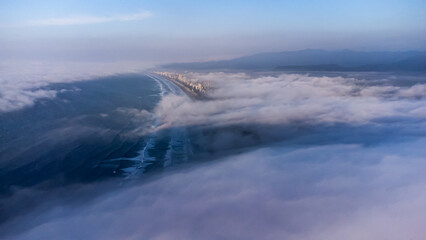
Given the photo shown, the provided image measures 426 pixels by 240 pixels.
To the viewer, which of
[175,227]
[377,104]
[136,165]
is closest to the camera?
[175,227]

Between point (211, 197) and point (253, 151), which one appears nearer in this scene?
point (211, 197)

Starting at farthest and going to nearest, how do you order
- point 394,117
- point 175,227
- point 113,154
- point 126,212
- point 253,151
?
point 394,117
point 253,151
point 113,154
point 126,212
point 175,227

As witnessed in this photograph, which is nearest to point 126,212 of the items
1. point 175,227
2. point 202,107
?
point 175,227

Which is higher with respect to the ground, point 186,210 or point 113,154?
point 113,154

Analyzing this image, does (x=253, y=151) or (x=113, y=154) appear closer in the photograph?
(x=113, y=154)

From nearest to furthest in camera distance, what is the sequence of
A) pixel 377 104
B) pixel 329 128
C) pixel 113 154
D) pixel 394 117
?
pixel 113 154 < pixel 329 128 < pixel 394 117 < pixel 377 104

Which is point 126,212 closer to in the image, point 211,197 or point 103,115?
point 211,197

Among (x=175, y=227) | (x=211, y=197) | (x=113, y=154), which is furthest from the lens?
(x=113, y=154)

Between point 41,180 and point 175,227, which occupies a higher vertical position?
point 41,180

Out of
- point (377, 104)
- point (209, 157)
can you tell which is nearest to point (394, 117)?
point (377, 104)

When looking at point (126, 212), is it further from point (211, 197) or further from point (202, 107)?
point (202, 107)
